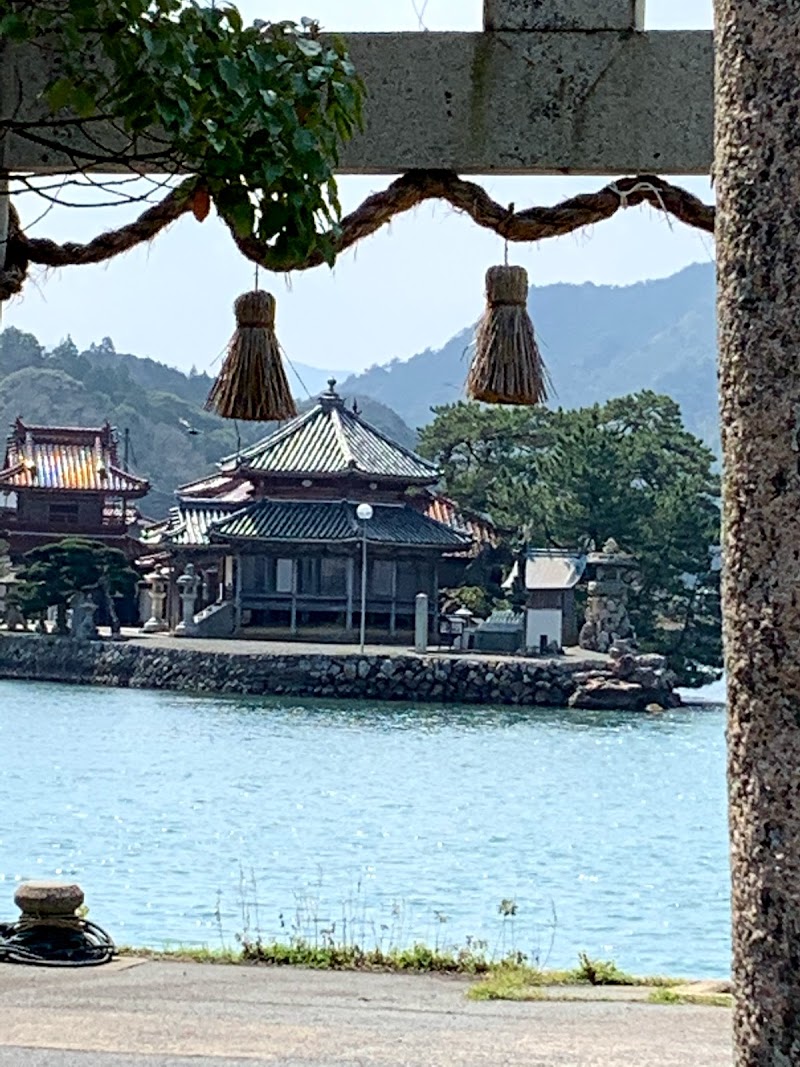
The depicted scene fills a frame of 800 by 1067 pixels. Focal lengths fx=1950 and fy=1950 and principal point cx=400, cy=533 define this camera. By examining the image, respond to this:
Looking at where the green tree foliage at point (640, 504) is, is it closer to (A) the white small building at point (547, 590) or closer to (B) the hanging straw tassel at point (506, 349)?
(A) the white small building at point (547, 590)

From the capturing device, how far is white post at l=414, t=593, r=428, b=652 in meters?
39.2

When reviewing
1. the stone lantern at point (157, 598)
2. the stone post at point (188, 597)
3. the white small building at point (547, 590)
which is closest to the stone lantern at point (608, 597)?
the white small building at point (547, 590)

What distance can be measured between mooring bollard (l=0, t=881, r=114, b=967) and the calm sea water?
3443mm

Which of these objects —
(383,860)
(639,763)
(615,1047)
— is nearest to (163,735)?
(639,763)

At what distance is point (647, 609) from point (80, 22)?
39.6 m

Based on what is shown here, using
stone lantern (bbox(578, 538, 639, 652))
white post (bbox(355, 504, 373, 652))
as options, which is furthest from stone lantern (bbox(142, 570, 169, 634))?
stone lantern (bbox(578, 538, 639, 652))

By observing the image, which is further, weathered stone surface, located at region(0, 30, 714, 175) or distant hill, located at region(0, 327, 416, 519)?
distant hill, located at region(0, 327, 416, 519)

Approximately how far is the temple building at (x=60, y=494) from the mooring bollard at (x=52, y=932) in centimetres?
3836

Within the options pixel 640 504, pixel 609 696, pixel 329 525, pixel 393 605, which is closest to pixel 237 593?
pixel 329 525

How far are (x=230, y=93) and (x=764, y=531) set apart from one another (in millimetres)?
1566

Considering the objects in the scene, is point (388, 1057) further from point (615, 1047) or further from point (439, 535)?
point (439, 535)

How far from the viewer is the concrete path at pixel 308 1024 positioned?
12.0 ft

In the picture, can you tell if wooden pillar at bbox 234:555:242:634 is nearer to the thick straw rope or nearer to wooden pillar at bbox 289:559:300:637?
wooden pillar at bbox 289:559:300:637

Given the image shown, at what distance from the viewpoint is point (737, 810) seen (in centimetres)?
135
